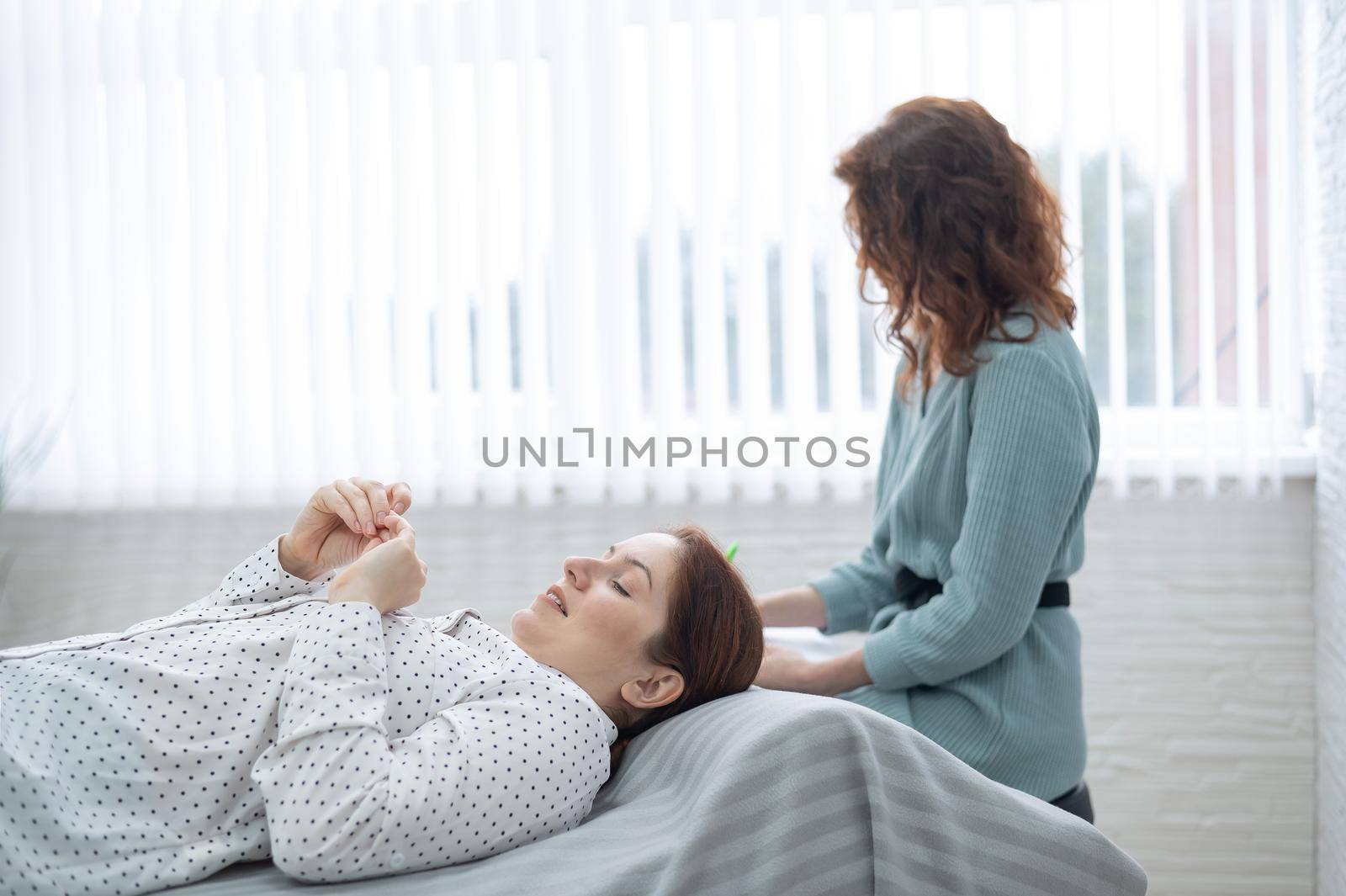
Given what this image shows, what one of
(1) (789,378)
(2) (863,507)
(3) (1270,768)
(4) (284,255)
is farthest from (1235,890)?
(4) (284,255)

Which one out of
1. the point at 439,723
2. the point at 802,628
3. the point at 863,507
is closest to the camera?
the point at 439,723

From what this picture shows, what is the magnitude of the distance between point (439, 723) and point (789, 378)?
1.73 metres

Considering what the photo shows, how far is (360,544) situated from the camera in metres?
1.51

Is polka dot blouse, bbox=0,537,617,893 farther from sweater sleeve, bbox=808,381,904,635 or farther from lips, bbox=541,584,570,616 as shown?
sweater sleeve, bbox=808,381,904,635

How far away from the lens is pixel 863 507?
9.34ft

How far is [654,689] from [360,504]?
0.44m

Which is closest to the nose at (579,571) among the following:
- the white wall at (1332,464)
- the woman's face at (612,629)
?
the woman's face at (612,629)

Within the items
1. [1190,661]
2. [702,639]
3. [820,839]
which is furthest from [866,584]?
[1190,661]

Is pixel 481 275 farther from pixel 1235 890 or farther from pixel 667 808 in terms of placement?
pixel 1235 890

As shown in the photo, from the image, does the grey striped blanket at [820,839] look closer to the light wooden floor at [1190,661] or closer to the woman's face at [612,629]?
the woman's face at [612,629]

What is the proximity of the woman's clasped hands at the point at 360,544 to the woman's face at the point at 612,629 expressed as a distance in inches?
7.1

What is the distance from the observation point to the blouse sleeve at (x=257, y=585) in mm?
1440

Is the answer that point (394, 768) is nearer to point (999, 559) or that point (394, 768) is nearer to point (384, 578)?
point (384, 578)

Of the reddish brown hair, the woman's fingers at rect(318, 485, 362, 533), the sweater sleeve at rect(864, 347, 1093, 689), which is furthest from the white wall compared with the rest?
the woman's fingers at rect(318, 485, 362, 533)
